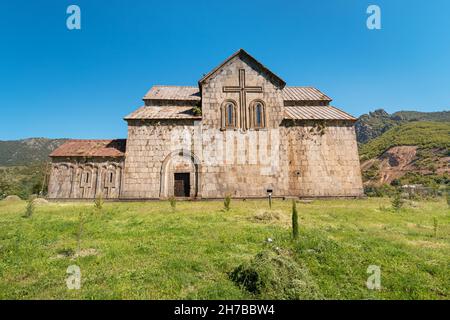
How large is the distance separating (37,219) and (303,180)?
18.3 m

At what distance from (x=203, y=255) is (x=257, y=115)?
16.0 metres

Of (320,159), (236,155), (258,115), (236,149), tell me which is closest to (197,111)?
(236,149)

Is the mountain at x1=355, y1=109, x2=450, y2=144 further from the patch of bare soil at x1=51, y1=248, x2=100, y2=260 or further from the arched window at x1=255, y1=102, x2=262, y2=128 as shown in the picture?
the patch of bare soil at x1=51, y1=248, x2=100, y2=260

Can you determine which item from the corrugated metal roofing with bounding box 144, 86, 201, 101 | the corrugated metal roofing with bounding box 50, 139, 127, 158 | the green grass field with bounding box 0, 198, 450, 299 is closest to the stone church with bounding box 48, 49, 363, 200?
the corrugated metal roofing with bounding box 50, 139, 127, 158

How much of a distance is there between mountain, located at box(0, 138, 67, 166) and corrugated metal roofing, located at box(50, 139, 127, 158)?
337 feet

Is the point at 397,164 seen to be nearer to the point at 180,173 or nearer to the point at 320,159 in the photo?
the point at 320,159

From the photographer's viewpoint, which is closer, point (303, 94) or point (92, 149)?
point (92, 149)

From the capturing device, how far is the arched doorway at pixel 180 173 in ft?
67.3

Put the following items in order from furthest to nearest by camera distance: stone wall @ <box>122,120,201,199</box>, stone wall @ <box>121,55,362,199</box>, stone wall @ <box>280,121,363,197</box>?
stone wall @ <box>280,121,363,197</box> → stone wall @ <box>121,55,362,199</box> → stone wall @ <box>122,120,201,199</box>

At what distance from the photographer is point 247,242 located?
8.45 meters

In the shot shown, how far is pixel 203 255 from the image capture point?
725 cm

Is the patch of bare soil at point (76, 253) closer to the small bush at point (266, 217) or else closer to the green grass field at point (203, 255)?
the green grass field at point (203, 255)

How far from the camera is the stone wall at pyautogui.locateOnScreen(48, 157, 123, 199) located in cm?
2073
